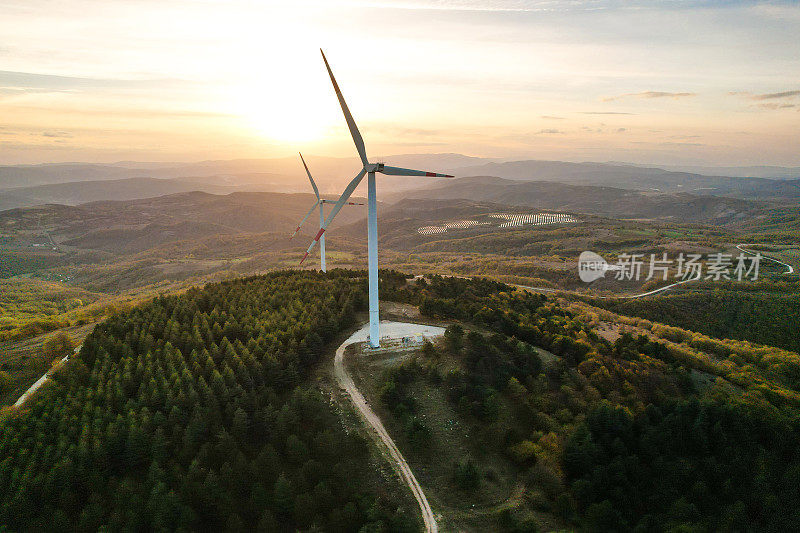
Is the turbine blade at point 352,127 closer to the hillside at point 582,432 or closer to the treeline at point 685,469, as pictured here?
the hillside at point 582,432

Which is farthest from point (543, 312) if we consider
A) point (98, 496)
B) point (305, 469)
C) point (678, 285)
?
point (678, 285)

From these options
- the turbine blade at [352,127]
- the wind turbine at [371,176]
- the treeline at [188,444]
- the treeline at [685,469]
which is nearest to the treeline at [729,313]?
the treeline at [685,469]

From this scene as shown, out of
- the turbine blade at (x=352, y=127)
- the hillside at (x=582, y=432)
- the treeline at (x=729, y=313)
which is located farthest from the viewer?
the treeline at (x=729, y=313)

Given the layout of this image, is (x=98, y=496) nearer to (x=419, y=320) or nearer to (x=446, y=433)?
(x=446, y=433)

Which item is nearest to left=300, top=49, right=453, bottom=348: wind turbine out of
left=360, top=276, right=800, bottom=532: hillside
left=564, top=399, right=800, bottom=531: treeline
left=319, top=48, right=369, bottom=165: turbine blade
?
left=319, top=48, right=369, bottom=165: turbine blade

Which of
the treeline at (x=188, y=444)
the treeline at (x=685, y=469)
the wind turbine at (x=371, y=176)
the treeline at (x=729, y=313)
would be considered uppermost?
the wind turbine at (x=371, y=176)

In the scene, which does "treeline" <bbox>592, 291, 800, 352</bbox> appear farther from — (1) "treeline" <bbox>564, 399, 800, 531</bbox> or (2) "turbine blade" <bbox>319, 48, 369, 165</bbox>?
(2) "turbine blade" <bbox>319, 48, 369, 165</bbox>
